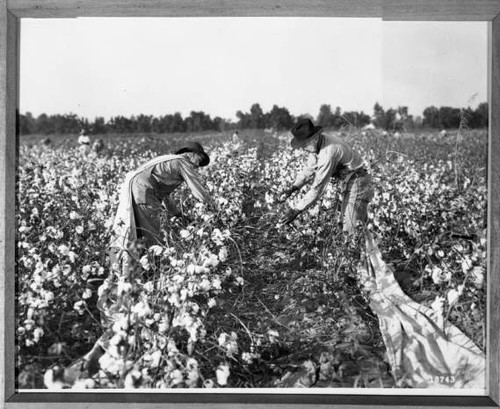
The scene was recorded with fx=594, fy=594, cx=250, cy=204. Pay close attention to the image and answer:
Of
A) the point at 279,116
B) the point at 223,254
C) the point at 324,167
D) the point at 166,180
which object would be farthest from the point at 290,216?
the point at 166,180

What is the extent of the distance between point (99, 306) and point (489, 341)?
2.35 m

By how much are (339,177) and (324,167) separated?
11 cm

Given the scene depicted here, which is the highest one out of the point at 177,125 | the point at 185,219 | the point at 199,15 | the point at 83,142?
the point at 199,15

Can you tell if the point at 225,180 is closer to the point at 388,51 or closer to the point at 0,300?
the point at 388,51

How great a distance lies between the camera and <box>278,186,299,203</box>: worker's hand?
11.9 feet

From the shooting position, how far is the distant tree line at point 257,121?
11.6 ft

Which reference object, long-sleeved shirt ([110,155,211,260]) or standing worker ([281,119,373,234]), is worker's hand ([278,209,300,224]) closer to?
standing worker ([281,119,373,234])

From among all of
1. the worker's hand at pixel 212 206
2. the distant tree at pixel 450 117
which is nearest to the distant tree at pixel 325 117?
the distant tree at pixel 450 117

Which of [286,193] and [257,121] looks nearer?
[257,121]

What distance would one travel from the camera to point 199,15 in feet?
11.7

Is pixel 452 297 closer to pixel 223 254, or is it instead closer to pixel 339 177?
pixel 339 177

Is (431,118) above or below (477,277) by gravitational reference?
above

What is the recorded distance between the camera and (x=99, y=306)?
3.56 meters

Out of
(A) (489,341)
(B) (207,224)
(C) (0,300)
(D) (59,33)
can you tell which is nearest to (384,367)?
(A) (489,341)
